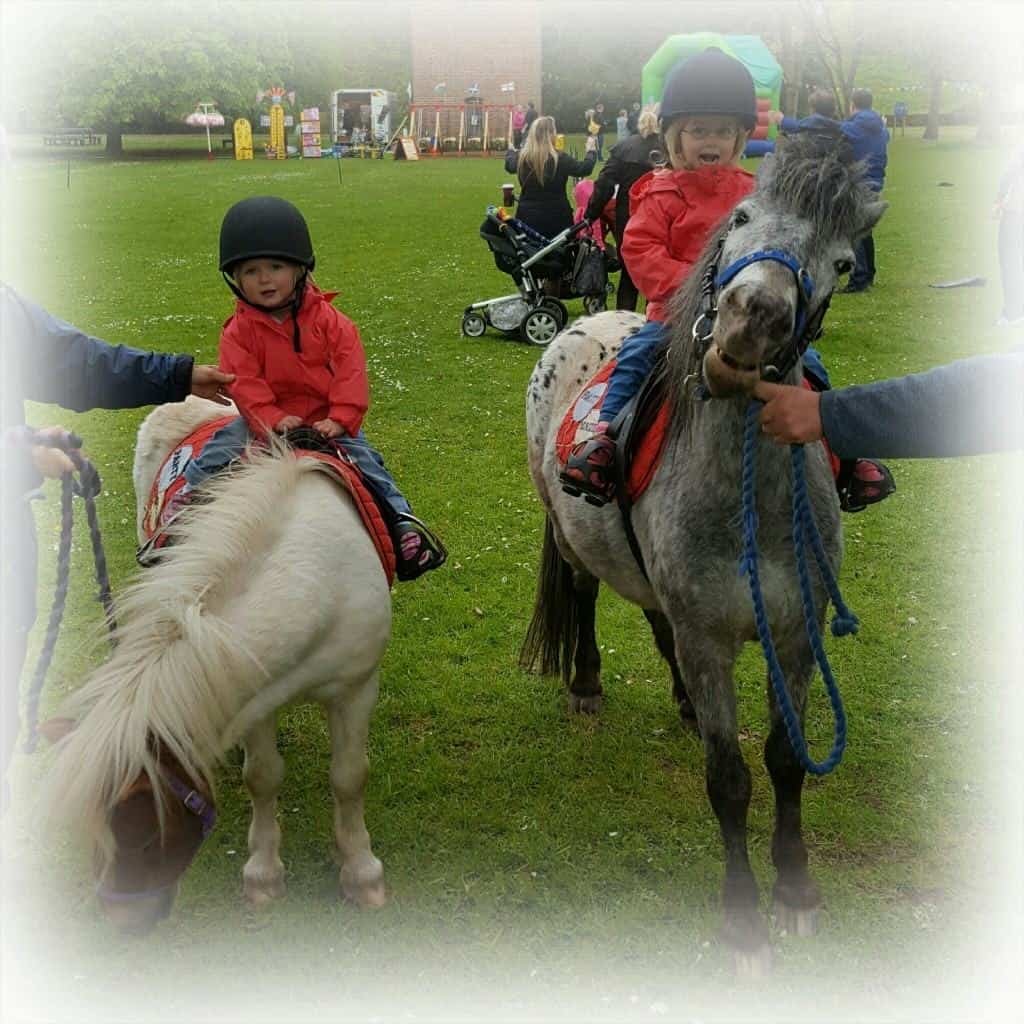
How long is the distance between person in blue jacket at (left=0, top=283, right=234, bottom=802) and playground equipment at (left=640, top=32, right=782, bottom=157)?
9.78 meters

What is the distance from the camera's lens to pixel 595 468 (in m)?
3.36

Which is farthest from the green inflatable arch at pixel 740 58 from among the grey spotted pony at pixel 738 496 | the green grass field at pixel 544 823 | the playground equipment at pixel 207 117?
the playground equipment at pixel 207 117

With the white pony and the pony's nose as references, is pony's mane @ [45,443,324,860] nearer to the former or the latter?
the white pony

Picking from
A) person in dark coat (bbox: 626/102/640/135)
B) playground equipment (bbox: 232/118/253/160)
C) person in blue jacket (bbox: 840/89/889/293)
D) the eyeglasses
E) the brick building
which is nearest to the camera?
the eyeglasses

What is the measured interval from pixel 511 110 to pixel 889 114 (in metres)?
22.0

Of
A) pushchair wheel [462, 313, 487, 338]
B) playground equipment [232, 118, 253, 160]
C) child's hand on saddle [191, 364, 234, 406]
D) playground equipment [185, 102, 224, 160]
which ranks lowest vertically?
pushchair wheel [462, 313, 487, 338]

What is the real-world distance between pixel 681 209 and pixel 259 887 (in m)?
2.81

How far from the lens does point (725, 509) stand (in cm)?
299

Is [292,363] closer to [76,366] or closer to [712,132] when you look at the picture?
[76,366]

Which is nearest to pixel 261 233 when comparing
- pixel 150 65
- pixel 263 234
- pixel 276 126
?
pixel 263 234

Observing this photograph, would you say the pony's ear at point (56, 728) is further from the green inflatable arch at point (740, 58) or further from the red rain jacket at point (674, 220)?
the green inflatable arch at point (740, 58)

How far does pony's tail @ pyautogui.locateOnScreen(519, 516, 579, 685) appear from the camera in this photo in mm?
4848

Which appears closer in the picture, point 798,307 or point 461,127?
point 798,307

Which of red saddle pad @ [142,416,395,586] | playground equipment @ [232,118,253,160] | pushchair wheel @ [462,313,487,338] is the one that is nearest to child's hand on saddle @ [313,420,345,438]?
red saddle pad @ [142,416,395,586]
